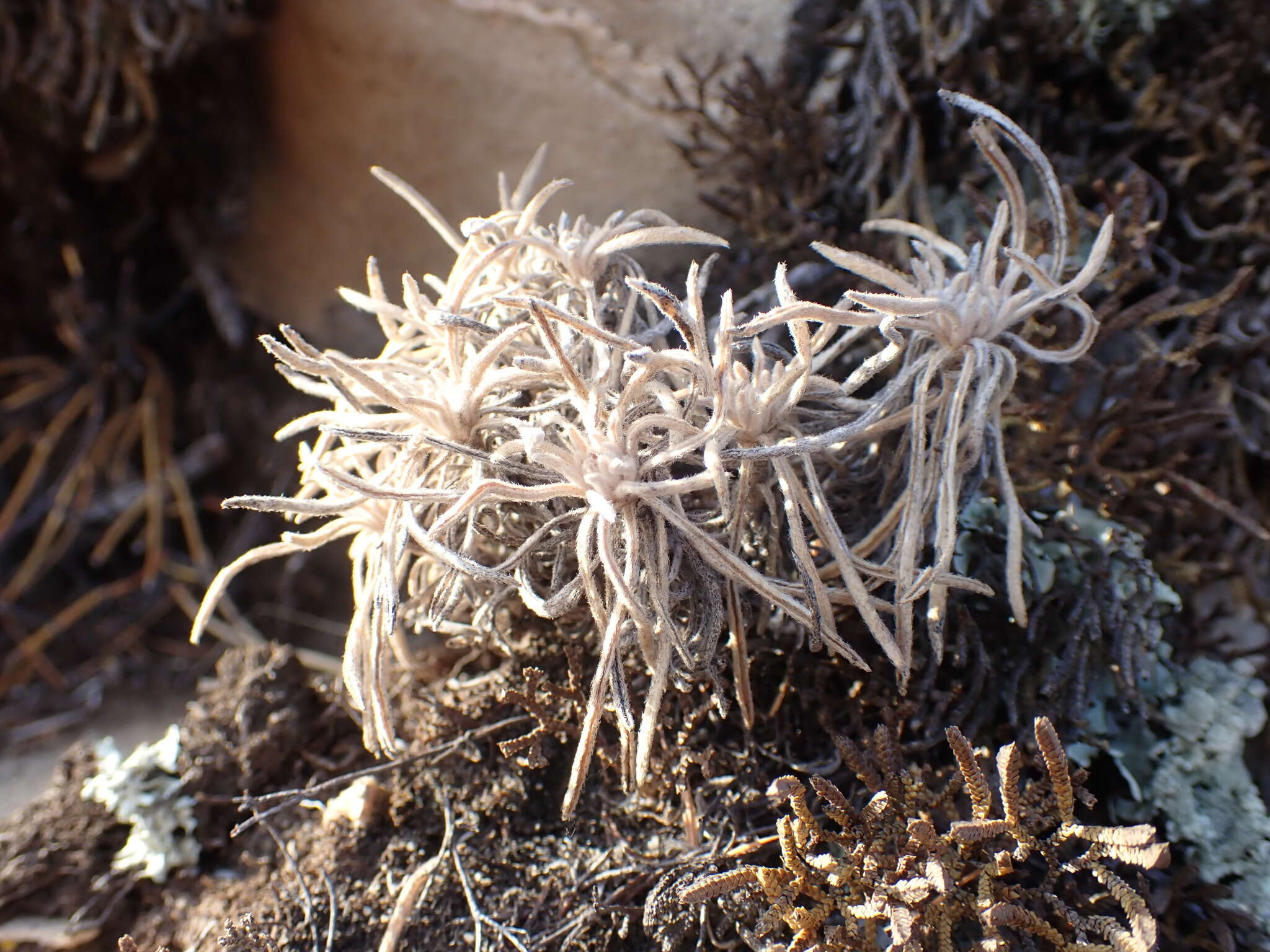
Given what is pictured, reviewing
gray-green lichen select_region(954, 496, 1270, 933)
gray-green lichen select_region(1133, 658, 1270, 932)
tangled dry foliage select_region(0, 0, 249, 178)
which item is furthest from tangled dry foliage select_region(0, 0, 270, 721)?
gray-green lichen select_region(1133, 658, 1270, 932)

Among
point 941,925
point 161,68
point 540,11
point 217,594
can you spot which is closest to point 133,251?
point 161,68

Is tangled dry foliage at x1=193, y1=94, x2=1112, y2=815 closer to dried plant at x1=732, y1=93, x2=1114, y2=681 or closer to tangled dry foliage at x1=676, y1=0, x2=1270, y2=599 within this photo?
dried plant at x1=732, y1=93, x2=1114, y2=681

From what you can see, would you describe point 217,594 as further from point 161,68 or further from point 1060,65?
point 1060,65

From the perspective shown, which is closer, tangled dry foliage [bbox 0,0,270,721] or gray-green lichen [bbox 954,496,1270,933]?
gray-green lichen [bbox 954,496,1270,933]

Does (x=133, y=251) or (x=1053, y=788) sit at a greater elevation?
(x=133, y=251)

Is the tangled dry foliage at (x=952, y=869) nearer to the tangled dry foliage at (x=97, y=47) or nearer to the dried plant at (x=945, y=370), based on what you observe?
the dried plant at (x=945, y=370)

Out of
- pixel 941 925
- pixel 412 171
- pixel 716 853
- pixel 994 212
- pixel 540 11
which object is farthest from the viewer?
pixel 412 171

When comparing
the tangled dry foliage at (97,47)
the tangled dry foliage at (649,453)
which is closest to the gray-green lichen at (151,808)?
the tangled dry foliage at (649,453)

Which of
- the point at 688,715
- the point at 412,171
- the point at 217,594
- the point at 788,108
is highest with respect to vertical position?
the point at 412,171
